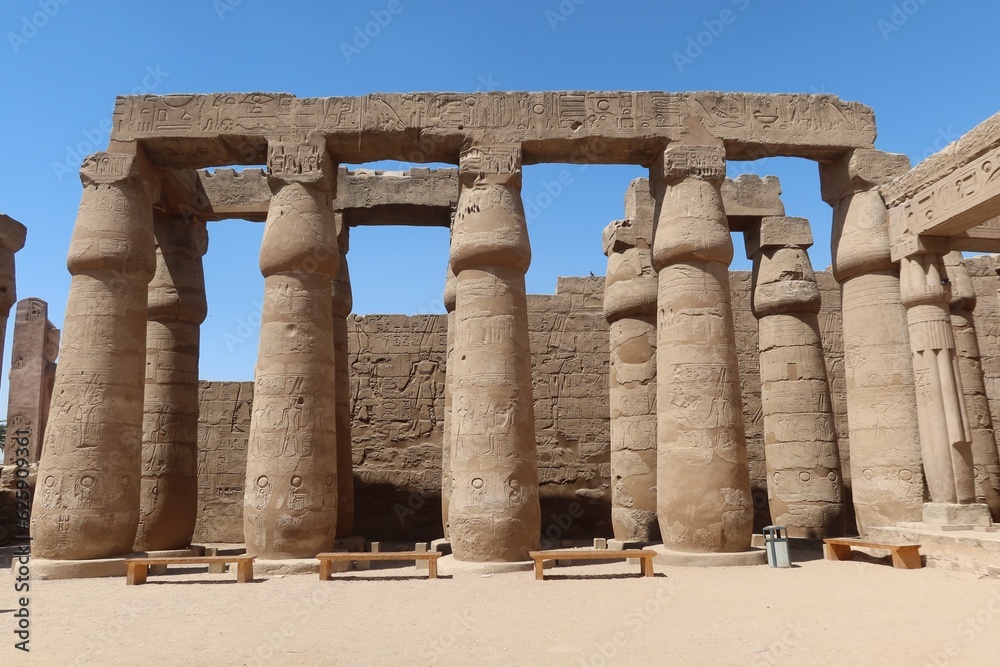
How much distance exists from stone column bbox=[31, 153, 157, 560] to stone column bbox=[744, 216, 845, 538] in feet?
35.9

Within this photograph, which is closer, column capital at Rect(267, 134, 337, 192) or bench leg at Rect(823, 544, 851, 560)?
bench leg at Rect(823, 544, 851, 560)

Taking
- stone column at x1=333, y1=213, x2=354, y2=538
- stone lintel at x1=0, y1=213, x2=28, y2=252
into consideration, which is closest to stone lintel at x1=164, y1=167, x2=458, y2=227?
stone column at x1=333, y1=213, x2=354, y2=538

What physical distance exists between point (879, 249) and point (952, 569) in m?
4.70

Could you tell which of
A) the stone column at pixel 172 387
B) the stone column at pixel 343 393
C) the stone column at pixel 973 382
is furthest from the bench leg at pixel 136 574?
the stone column at pixel 973 382

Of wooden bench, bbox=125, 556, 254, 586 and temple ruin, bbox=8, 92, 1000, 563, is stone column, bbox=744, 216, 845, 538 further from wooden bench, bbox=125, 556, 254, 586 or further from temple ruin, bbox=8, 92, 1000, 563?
wooden bench, bbox=125, 556, 254, 586

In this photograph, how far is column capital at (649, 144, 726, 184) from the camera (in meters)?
11.2

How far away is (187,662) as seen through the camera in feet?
17.8

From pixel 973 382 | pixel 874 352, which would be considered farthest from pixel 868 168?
pixel 973 382

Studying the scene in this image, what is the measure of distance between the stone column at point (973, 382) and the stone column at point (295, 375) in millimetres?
11299

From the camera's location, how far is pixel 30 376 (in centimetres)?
2122

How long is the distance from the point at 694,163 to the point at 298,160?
5.94 meters

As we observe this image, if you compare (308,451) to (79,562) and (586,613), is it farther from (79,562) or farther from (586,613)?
(586,613)

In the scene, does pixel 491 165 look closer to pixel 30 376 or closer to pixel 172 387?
pixel 172 387

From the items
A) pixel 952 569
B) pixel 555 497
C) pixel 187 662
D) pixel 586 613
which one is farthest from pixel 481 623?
pixel 555 497
